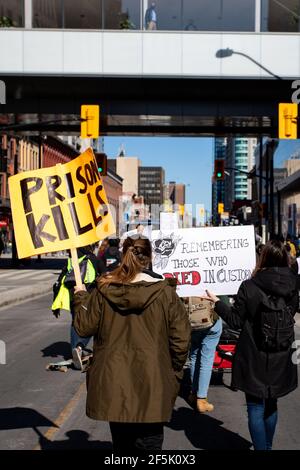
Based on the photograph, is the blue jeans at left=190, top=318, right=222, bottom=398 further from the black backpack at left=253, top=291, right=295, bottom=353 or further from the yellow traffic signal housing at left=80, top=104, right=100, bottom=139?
the yellow traffic signal housing at left=80, top=104, right=100, bottom=139

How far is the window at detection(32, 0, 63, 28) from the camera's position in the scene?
32.8m

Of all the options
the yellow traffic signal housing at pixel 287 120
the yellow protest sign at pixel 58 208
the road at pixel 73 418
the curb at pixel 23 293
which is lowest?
the curb at pixel 23 293

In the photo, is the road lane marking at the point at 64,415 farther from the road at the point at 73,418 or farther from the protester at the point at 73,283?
the protester at the point at 73,283

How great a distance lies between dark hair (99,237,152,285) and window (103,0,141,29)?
2969 centimetres

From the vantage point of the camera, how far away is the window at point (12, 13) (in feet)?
107

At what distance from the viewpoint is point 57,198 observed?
5547 millimetres

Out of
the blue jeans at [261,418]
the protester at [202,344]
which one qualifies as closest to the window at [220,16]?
the protester at [202,344]

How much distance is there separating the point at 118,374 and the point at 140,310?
38cm

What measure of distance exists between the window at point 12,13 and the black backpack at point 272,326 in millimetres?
30029

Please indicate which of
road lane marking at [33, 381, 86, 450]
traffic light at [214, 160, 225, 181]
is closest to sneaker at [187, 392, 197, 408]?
road lane marking at [33, 381, 86, 450]

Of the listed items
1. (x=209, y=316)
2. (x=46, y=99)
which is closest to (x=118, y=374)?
(x=209, y=316)

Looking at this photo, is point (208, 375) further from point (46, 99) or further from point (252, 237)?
point (46, 99)

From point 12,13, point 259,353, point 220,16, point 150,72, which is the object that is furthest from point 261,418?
point 12,13

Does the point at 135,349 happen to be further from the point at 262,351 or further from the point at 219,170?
the point at 219,170
